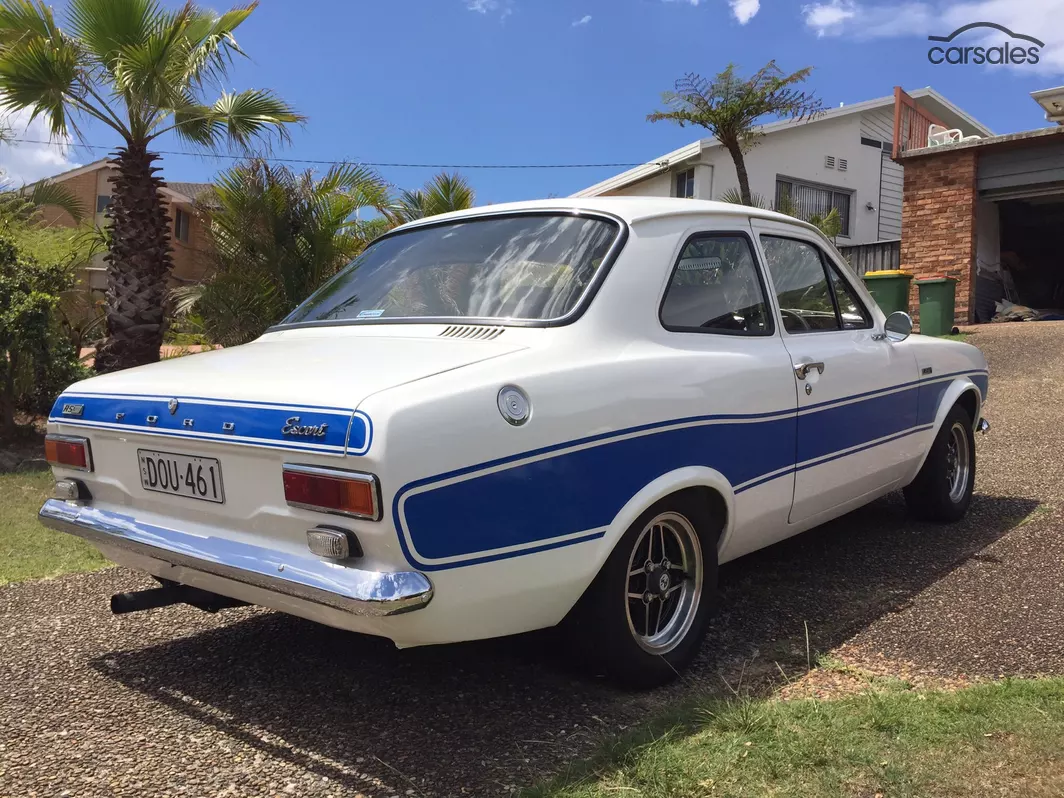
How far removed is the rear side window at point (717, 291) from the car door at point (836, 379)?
14 cm

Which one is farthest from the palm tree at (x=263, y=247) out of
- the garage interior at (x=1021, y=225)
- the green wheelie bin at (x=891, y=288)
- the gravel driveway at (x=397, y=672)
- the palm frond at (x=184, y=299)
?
the garage interior at (x=1021, y=225)

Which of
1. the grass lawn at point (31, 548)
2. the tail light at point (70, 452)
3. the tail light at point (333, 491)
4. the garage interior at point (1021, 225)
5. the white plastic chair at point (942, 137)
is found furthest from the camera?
the white plastic chair at point (942, 137)

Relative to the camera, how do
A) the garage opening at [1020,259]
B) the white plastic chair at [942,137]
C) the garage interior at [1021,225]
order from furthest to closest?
the garage opening at [1020,259] → the white plastic chair at [942,137] → the garage interior at [1021,225]

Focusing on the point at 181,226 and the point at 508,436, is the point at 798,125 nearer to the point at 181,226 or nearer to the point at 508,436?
the point at 508,436

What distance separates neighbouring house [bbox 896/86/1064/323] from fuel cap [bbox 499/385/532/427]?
13.5 meters

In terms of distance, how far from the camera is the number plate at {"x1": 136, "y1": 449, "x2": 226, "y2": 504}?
2.81 meters

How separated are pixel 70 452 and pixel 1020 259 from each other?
18.1 meters

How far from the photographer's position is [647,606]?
126 inches

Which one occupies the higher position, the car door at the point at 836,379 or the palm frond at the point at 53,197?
the palm frond at the point at 53,197

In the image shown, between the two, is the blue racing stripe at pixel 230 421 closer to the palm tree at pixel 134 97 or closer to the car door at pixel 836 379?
the car door at pixel 836 379

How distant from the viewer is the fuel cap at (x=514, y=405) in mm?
2584

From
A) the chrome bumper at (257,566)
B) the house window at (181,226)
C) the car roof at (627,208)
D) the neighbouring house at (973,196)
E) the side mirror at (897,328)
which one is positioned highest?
the house window at (181,226)

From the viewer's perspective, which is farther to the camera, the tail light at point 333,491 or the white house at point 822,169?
the white house at point 822,169

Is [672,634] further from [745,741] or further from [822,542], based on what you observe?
[822,542]
